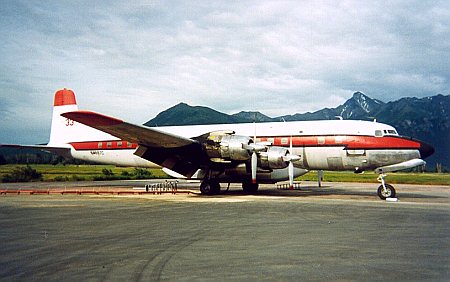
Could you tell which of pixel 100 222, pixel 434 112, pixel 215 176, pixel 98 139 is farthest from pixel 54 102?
pixel 434 112

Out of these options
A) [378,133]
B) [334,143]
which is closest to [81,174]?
[334,143]

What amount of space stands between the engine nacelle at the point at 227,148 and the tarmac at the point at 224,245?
579 cm

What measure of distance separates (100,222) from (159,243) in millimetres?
3431

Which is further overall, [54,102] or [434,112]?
[434,112]

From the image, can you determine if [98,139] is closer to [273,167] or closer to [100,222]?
[273,167]

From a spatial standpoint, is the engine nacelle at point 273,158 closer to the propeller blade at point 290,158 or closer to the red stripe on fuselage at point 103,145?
the propeller blade at point 290,158

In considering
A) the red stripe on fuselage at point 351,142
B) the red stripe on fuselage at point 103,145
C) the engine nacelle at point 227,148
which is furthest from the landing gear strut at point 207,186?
the red stripe on fuselage at point 103,145

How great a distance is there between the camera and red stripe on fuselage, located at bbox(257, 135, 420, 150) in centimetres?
1855

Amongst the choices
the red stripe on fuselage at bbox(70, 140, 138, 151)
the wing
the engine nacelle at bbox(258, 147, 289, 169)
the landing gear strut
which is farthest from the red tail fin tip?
the engine nacelle at bbox(258, 147, 289, 169)

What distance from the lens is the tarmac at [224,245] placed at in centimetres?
553

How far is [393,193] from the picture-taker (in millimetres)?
17844

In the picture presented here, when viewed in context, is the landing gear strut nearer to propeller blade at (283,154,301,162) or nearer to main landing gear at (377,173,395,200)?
propeller blade at (283,154,301,162)

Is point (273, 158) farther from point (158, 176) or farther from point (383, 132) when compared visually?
point (158, 176)

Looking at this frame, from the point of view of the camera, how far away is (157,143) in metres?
19.2
